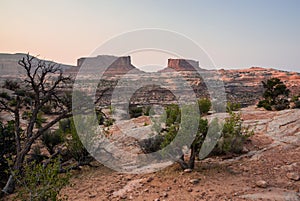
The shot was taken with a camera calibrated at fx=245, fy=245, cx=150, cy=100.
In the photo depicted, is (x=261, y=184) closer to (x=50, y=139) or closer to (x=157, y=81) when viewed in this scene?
(x=50, y=139)

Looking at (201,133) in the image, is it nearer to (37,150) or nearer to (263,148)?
(263,148)

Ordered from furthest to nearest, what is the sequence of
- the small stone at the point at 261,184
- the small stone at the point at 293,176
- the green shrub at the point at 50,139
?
the green shrub at the point at 50,139, the small stone at the point at 293,176, the small stone at the point at 261,184

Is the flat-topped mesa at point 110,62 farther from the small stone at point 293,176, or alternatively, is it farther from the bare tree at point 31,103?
the small stone at point 293,176

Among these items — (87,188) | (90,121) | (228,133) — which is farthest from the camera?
(90,121)

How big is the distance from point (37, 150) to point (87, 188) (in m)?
4.79

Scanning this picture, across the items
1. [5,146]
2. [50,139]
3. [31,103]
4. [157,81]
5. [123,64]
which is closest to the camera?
[5,146]

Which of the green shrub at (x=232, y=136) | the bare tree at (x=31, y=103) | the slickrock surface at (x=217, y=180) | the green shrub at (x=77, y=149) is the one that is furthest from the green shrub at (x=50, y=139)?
the green shrub at (x=232, y=136)

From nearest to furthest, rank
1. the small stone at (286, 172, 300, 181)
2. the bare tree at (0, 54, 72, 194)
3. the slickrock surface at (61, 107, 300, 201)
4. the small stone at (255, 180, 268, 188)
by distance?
the slickrock surface at (61, 107, 300, 201), the small stone at (255, 180, 268, 188), the small stone at (286, 172, 300, 181), the bare tree at (0, 54, 72, 194)

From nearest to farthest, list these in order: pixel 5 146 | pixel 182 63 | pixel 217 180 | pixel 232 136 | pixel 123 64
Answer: pixel 217 180
pixel 232 136
pixel 5 146
pixel 123 64
pixel 182 63

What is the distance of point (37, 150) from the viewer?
1055 cm

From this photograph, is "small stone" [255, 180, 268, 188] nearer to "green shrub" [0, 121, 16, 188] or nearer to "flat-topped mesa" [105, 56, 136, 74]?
"flat-topped mesa" [105, 56, 136, 74]

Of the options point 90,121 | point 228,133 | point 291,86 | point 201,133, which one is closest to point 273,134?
point 228,133

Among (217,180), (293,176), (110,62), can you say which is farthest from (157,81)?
(293,176)

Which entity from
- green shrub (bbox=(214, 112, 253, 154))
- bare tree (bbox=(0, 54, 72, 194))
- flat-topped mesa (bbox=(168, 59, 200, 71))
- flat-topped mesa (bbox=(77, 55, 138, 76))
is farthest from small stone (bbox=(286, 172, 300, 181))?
bare tree (bbox=(0, 54, 72, 194))
